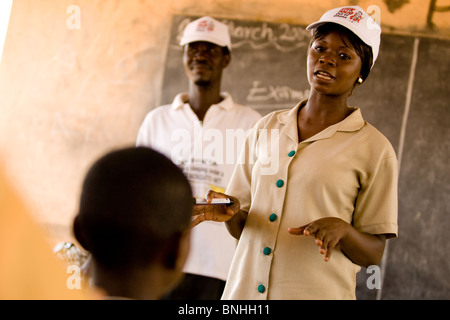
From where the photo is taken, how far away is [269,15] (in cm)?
304

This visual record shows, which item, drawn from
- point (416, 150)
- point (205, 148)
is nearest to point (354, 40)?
point (205, 148)

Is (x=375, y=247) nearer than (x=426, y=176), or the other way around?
(x=375, y=247)

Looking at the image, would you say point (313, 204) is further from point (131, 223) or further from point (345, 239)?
point (131, 223)

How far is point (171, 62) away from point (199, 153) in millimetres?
915

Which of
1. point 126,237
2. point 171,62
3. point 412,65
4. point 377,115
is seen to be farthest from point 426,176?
point 126,237

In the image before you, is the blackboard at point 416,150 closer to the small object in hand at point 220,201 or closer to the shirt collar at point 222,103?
the shirt collar at point 222,103

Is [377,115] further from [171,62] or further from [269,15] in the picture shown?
[171,62]

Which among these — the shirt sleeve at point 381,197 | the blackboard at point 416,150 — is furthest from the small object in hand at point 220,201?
the blackboard at point 416,150

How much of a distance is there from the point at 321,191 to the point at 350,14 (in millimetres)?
417

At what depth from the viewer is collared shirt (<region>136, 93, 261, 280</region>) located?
226 cm

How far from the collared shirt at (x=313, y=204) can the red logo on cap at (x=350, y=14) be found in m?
0.22

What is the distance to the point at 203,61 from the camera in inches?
96.5

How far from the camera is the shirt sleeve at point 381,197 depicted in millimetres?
1248
